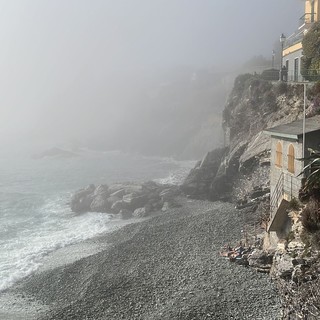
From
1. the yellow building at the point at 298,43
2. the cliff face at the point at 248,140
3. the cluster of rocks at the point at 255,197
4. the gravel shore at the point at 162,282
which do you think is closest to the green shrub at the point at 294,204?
the gravel shore at the point at 162,282

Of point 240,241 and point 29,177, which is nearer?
point 240,241

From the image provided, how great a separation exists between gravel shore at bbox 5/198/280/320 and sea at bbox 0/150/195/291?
3.94 meters

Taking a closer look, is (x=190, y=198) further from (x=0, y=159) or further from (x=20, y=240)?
(x=0, y=159)

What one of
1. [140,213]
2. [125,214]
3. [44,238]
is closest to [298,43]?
[140,213]

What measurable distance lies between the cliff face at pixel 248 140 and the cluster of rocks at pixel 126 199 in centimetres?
308

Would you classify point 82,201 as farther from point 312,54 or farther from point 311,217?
point 311,217

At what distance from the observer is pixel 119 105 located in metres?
147

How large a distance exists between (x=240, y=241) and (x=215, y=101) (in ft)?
246

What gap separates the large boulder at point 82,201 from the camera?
42.4 m

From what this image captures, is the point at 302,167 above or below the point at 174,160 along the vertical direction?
above

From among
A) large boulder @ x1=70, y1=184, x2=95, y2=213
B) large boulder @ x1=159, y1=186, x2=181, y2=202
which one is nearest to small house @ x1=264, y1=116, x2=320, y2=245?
large boulder @ x1=159, y1=186, x2=181, y2=202

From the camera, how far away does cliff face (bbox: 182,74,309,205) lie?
33.5m

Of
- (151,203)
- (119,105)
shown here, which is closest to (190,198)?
(151,203)

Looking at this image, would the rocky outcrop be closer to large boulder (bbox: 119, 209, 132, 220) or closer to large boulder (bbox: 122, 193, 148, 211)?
large boulder (bbox: 122, 193, 148, 211)
